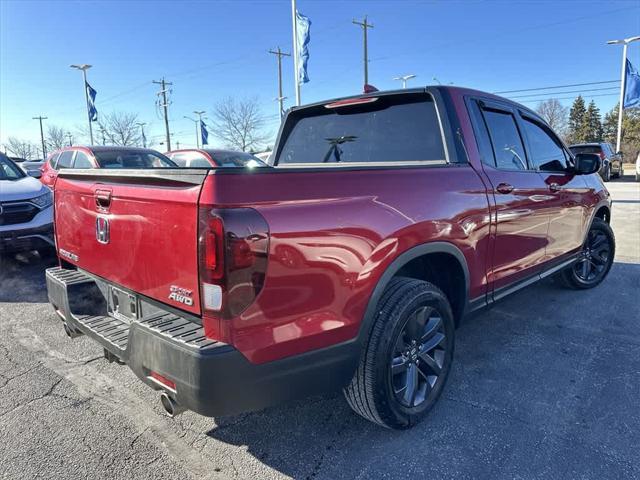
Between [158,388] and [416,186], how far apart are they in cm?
161

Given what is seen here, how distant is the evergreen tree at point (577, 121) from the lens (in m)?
63.9

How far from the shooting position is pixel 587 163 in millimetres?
4051

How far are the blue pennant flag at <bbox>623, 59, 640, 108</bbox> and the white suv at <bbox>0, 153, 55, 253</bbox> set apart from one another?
3003cm

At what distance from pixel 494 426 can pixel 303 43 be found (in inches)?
647

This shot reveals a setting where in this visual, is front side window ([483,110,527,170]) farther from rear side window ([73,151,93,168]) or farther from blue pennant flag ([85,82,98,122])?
blue pennant flag ([85,82,98,122])

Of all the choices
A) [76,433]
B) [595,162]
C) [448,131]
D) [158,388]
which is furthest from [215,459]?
[595,162]

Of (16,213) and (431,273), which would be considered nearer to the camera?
(431,273)

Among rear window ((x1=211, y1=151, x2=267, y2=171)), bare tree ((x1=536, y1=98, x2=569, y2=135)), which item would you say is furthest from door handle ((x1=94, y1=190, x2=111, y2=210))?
bare tree ((x1=536, y1=98, x2=569, y2=135))

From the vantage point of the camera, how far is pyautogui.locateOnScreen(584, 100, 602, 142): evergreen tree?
63.2 meters

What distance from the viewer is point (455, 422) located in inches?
101

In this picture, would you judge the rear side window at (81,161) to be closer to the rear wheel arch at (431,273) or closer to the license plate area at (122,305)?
the license plate area at (122,305)

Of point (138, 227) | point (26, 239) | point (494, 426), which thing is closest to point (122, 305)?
point (138, 227)

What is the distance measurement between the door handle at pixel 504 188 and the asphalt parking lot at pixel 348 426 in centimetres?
127

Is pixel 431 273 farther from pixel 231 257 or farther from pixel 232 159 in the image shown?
pixel 232 159
